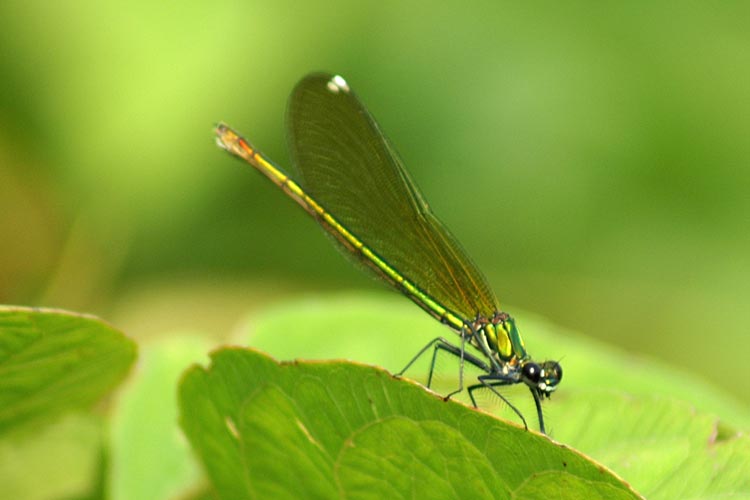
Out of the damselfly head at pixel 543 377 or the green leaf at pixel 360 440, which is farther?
the damselfly head at pixel 543 377

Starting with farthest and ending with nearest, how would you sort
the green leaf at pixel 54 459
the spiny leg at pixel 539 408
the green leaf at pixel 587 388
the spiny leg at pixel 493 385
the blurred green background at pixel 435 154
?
the blurred green background at pixel 435 154
the spiny leg at pixel 493 385
the spiny leg at pixel 539 408
the green leaf at pixel 54 459
the green leaf at pixel 587 388

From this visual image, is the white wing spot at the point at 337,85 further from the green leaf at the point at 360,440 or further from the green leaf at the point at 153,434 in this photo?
the green leaf at the point at 360,440

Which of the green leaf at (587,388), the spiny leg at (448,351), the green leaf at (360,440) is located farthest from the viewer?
the spiny leg at (448,351)

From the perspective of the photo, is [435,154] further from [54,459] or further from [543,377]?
[54,459]

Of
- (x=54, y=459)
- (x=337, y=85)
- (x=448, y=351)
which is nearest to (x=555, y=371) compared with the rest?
(x=448, y=351)

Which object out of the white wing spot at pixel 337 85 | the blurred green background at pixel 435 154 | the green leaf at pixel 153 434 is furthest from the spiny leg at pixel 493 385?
the blurred green background at pixel 435 154

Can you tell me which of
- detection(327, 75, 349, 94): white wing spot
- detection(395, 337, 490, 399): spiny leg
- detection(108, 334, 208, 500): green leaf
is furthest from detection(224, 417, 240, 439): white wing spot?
detection(327, 75, 349, 94): white wing spot
